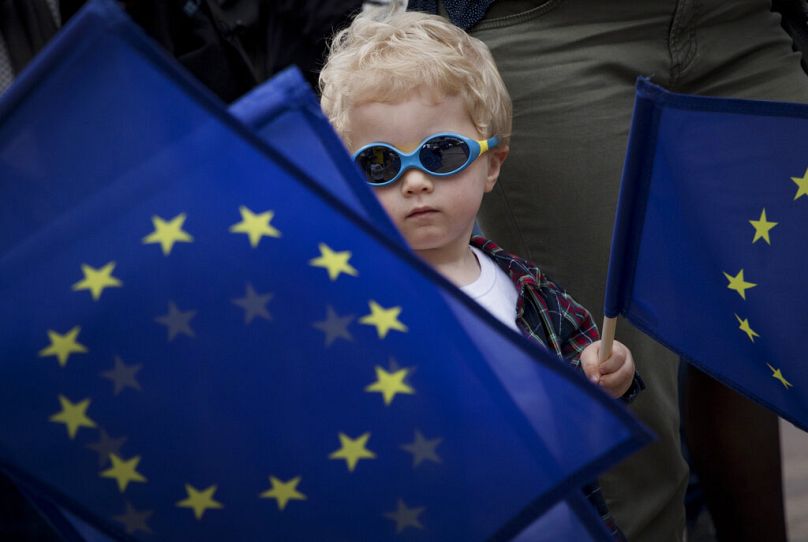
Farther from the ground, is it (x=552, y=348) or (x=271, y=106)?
(x=271, y=106)

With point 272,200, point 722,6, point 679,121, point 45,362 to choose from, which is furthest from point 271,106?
point 722,6

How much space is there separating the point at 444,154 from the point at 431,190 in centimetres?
6

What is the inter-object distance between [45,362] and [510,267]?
3.56ft

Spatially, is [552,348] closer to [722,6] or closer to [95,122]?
[722,6]

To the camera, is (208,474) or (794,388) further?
(794,388)

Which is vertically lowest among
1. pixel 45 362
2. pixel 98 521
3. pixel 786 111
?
pixel 786 111

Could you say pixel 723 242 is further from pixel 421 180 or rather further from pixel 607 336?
pixel 421 180

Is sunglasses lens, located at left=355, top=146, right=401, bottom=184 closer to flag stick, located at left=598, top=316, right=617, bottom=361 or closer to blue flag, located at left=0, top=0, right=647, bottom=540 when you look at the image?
flag stick, located at left=598, top=316, right=617, bottom=361

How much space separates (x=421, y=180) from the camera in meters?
2.05

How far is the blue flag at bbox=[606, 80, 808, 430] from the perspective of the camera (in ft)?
6.11

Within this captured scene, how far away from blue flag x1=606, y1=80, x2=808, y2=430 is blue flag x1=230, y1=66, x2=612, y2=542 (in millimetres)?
538

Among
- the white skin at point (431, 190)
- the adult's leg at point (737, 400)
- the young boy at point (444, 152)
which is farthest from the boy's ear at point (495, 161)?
the adult's leg at point (737, 400)

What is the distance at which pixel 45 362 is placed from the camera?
136cm

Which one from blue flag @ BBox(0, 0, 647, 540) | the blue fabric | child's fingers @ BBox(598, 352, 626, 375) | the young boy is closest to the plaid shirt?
the young boy
